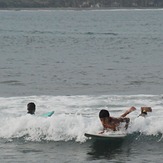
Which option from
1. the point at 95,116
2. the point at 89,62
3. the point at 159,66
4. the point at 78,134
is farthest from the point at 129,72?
the point at 78,134

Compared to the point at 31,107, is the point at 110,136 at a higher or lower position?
lower

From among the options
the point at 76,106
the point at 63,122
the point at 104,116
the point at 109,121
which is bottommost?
the point at 76,106

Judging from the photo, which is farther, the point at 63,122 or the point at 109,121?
the point at 63,122

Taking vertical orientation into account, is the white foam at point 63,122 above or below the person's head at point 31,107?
below

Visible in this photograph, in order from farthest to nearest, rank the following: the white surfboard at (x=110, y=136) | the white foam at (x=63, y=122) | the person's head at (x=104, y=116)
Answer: the white foam at (x=63, y=122)
the white surfboard at (x=110, y=136)
the person's head at (x=104, y=116)

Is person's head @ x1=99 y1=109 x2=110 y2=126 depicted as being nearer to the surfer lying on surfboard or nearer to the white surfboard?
the surfer lying on surfboard

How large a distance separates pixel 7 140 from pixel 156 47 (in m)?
50.1

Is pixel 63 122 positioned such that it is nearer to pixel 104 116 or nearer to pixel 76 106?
pixel 104 116

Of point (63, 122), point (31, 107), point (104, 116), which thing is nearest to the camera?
point (104, 116)

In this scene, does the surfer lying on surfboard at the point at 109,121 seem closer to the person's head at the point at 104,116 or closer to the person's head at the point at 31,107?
the person's head at the point at 104,116

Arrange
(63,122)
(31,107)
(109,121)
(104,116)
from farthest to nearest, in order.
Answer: (31,107) → (63,122) → (109,121) → (104,116)

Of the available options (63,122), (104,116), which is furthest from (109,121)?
(63,122)

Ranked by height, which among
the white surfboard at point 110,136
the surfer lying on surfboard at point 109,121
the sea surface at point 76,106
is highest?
the surfer lying on surfboard at point 109,121

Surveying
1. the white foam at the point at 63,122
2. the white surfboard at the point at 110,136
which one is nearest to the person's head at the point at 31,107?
the white foam at the point at 63,122
